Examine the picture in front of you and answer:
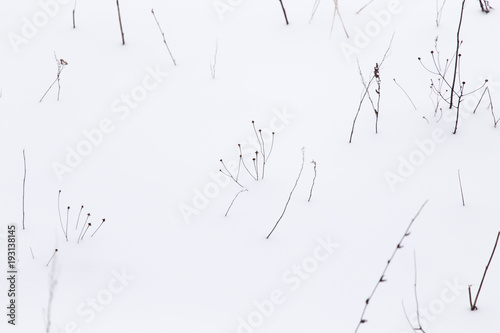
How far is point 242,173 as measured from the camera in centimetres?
289

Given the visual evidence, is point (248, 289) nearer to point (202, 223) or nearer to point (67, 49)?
point (202, 223)

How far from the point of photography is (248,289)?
2332 millimetres

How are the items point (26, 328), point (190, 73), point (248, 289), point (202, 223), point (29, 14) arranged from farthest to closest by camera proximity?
point (29, 14)
point (190, 73)
point (202, 223)
point (248, 289)
point (26, 328)

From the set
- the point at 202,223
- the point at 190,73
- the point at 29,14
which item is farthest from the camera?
the point at 29,14

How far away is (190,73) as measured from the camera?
11.5 ft

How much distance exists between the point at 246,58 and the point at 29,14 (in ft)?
5.72

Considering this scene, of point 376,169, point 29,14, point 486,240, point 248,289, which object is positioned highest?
point 29,14

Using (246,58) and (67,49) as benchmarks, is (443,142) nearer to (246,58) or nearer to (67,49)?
(246,58)

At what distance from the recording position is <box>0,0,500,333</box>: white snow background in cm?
227

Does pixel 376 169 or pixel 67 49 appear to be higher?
pixel 67 49

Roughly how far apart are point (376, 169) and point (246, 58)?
132 cm

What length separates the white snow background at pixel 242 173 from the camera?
7.43 feet

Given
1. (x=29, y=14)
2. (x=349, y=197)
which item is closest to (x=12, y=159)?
(x=29, y=14)

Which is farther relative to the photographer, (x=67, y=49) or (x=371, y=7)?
(x=371, y=7)
